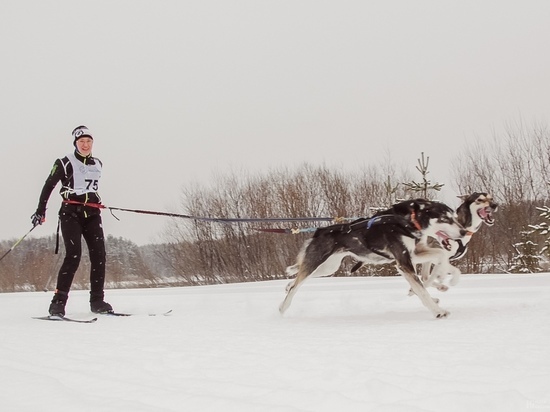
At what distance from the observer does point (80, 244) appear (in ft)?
16.8

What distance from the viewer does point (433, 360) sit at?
236 cm

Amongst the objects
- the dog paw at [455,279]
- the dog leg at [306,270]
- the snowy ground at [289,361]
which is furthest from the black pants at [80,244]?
the dog paw at [455,279]

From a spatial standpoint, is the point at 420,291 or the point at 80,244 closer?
the point at 420,291

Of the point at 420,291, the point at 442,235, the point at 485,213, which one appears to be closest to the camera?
the point at 420,291

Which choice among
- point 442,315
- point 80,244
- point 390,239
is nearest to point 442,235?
point 390,239

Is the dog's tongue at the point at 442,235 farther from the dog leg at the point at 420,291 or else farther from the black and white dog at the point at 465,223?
the dog leg at the point at 420,291

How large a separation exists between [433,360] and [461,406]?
717 mm

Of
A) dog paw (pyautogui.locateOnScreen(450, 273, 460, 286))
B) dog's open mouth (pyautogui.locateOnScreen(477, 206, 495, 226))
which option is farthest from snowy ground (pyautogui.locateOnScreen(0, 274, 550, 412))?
dog's open mouth (pyautogui.locateOnScreen(477, 206, 495, 226))

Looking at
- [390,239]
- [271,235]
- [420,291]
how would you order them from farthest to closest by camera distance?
[271,235]
[390,239]
[420,291]

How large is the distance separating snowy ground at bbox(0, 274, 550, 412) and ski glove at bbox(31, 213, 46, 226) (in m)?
0.95

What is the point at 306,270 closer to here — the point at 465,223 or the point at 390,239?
the point at 390,239

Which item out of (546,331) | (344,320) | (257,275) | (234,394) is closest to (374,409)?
(234,394)

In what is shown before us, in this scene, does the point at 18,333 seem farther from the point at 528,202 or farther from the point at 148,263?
the point at 148,263

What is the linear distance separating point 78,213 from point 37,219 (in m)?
0.39
